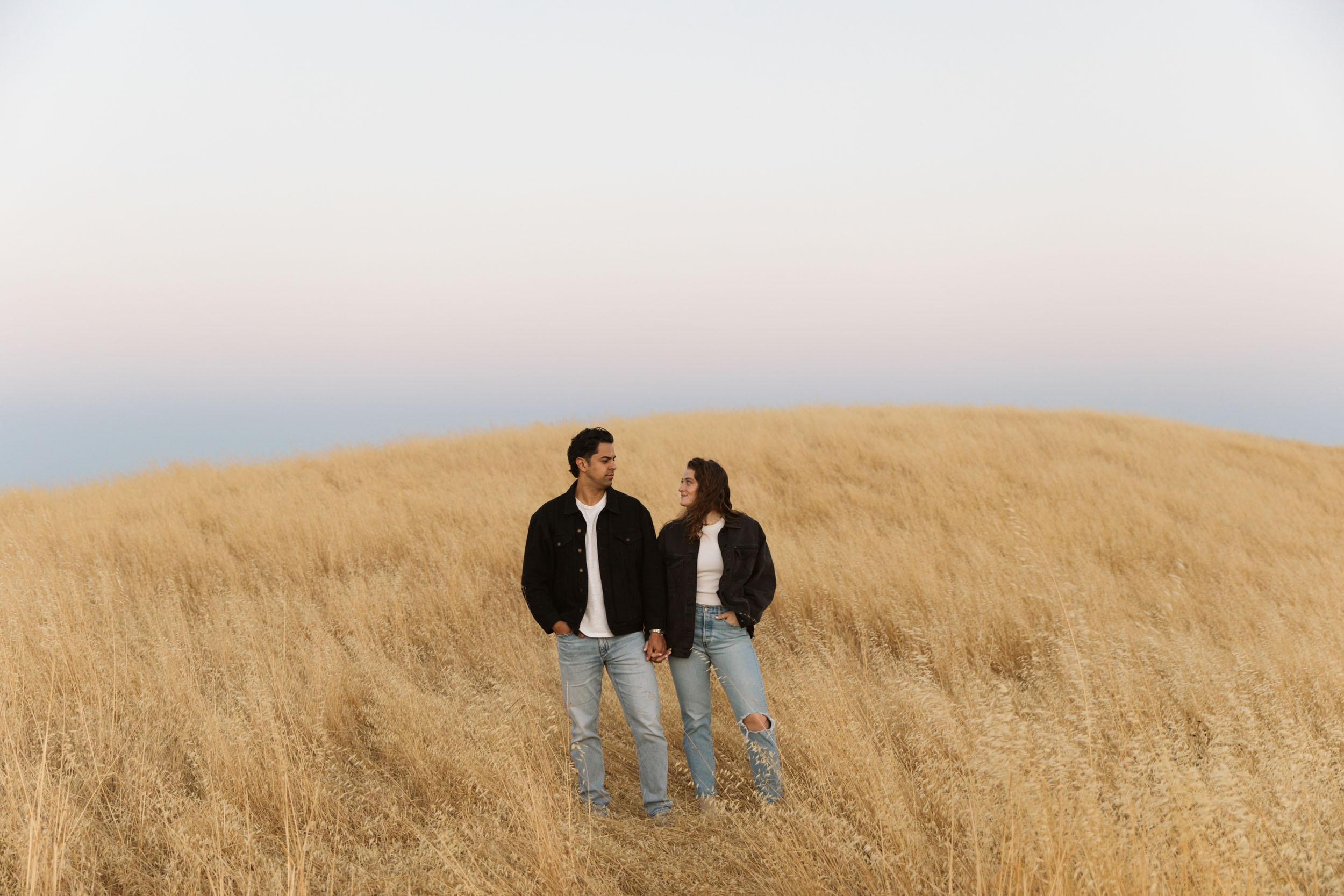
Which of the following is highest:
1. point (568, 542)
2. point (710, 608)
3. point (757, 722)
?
point (568, 542)

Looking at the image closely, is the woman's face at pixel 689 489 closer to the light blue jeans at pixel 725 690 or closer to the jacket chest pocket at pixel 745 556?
the jacket chest pocket at pixel 745 556

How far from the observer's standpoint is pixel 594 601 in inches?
167

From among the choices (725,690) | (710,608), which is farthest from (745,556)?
(725,690)

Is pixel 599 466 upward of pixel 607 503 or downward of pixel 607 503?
upward

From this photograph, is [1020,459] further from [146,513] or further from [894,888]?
[146,513]

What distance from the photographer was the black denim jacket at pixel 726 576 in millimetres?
4266

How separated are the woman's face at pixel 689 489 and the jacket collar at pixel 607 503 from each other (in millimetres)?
363

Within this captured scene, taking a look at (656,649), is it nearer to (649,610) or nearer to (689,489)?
(649,610)

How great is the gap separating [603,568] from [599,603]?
200 millimetres

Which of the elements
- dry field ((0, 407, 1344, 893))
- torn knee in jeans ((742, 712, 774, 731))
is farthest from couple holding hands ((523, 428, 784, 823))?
dry field ((0, 407, 1344, 893))

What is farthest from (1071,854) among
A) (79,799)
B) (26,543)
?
(26,543)

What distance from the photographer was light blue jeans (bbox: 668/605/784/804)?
419cm

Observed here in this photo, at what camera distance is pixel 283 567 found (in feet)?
30.0

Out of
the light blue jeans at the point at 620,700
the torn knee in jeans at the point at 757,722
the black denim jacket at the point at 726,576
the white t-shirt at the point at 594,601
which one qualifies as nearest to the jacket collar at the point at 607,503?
the white t-shirt at the point at 594,601
